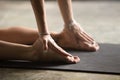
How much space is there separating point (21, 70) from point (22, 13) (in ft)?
7.06

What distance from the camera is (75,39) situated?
7.72 ft

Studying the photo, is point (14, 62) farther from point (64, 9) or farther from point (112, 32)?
point (112, 32)

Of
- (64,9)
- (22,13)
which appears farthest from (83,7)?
(64,9)

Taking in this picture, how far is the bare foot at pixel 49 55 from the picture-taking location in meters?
2.11

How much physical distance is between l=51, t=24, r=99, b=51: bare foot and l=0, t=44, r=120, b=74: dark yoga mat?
51 mm

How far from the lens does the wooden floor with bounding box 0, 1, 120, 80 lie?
1.98 meters

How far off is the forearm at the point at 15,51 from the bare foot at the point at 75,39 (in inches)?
12.5

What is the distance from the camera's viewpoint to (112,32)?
311 centimetres

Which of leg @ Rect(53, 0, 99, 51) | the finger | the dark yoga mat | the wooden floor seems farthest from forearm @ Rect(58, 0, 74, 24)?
the wooden floor

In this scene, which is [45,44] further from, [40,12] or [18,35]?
[18,35]

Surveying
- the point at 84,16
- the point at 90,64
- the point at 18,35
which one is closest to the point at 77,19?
the point at 84,16

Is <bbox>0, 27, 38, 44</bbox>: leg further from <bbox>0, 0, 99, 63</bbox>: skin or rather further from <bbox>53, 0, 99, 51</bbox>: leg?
<bbox>53, 0, 99, 51</bbox>: leg

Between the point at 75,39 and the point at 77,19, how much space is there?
1.38 meters

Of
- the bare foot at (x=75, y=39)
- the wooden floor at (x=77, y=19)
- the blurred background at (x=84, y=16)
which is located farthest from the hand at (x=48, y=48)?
the blurred background at (x=84, y=16)
